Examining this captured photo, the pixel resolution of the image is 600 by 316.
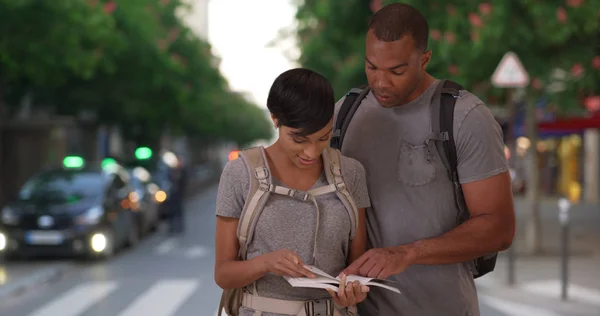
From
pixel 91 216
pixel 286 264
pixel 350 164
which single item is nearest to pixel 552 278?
pixel 91 216

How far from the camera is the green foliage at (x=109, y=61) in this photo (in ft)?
58.1

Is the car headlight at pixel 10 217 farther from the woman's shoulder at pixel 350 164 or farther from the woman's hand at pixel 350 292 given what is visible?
the woman's hand at pixel 350 292

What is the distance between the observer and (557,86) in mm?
16141

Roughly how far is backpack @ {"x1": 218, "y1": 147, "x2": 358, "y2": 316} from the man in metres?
0.19

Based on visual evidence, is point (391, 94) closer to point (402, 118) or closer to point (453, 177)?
point (402, 118)

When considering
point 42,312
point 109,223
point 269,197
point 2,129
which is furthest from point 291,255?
point 2,129

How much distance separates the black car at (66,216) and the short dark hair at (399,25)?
561 inches

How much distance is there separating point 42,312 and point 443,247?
30.1 feet

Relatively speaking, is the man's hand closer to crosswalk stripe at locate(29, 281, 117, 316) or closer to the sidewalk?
the sidewalk

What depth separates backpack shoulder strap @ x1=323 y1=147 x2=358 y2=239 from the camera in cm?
305

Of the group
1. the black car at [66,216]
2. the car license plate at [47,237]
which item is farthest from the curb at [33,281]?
the black car at [66,216]

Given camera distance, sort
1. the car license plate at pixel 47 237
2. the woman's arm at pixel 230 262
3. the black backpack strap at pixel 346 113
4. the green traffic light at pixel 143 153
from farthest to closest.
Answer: the green traffic light at pixel 143 153 < the car license plate at pixel 47 237 < the black backpack strap at pixel 346 113 < the woman's arm at pixel 230 262

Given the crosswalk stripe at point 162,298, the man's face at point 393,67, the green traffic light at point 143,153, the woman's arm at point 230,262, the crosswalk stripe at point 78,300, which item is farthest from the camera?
the green traffic light at point 143,153

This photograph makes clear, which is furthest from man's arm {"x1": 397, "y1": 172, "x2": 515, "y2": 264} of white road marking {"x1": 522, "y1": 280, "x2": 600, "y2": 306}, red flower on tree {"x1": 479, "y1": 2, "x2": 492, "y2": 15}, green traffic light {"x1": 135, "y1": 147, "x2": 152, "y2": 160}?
green traffic light {"x1": 135, "y1": 147, "x2": 152, "y2": 160}
